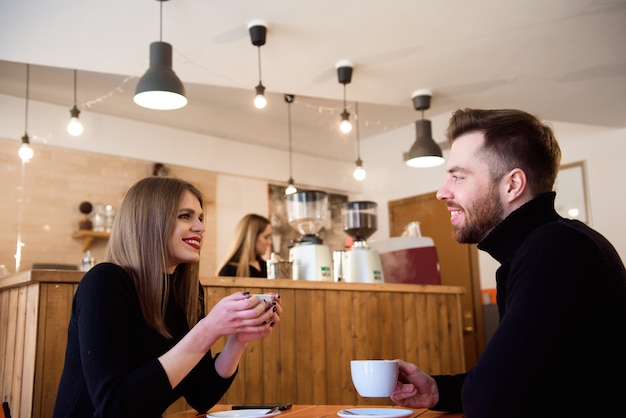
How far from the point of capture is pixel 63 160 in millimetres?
5309

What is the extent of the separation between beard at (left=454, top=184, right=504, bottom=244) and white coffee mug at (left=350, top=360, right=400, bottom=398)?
0.35 metres

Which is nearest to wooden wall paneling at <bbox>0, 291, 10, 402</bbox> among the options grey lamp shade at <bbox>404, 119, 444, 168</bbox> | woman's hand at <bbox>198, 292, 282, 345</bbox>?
woman's hand at <bbox>198, 292, 282, 345</bbox>

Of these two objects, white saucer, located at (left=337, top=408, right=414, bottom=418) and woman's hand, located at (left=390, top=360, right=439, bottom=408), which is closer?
white saucer, located at (left=337, top=408, right=414, bottom=418)

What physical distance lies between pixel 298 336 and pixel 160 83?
1393 millimetres

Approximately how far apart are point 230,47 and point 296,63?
46 cm

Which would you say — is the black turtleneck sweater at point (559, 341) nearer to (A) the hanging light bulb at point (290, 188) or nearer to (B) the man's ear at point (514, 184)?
(B) the man's ear at point (514, 184)

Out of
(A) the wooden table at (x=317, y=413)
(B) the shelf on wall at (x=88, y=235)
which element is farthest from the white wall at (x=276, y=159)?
(A) the wooden table at (x=317, y=413)

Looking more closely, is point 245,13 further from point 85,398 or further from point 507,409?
point 507,409

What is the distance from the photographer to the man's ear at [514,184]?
1.33 m

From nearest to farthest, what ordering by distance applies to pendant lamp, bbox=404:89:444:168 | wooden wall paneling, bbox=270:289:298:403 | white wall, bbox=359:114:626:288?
wooden wall paneling, bbox=270:289:298:403 < pendant lamp, bbox=404:89:444:168 < white wall, bbox=359:114:626:288

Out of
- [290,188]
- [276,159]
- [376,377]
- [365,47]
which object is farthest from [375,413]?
[276,159]

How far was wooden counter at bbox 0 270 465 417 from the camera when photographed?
7.16 ft

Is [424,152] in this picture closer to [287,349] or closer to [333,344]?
[333,344]

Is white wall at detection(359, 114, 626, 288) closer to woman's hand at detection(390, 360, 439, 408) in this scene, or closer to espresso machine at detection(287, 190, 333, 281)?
espresso machine at detection(287, 190, 333, 281)
